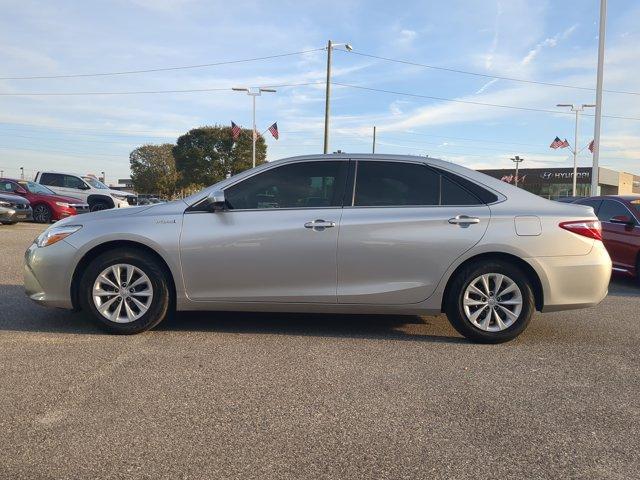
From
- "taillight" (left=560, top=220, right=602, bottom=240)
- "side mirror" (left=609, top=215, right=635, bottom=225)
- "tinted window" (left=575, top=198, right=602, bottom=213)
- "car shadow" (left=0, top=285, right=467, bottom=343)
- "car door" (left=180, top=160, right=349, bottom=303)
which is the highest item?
"tinted window" (left=575, top=198, right=602, bottom=213)

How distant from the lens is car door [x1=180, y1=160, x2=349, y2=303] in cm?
485

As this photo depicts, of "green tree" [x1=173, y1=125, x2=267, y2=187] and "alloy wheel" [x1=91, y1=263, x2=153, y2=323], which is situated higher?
"green tree" [x1=173, y1=125, x2=267, y2=187]

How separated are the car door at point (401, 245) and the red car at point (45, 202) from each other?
15913mm

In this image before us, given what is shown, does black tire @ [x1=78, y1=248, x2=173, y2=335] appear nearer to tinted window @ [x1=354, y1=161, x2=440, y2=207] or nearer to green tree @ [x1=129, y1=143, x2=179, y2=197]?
tinted window @ [x1=354, y1=161, x2=440, y2=207]

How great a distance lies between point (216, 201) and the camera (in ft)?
16.0

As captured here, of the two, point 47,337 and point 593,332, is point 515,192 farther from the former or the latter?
point 47,337

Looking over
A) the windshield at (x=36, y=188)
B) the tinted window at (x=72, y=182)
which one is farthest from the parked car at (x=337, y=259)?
the tinted window at (x=72, y=182)

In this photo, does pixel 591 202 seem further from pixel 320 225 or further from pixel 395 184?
pixel 320 225

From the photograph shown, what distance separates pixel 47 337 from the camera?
485 cm

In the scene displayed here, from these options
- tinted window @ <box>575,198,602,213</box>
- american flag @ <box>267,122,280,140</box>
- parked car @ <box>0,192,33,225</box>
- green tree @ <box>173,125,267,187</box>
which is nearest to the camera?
tinted window @ <box>575,198,602,213</box>

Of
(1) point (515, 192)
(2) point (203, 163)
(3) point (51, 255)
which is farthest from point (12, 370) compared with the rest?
(2) point (203, 163)

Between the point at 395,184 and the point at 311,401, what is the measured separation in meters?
2.32

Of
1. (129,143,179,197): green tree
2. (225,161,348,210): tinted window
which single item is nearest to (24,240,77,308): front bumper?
(225,161,348,210): tinted window

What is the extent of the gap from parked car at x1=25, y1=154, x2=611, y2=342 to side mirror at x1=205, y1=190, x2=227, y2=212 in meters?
0.01
